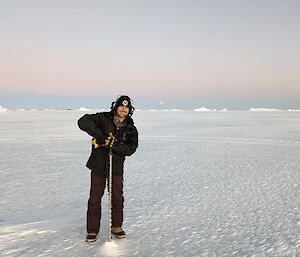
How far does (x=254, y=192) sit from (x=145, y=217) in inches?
105

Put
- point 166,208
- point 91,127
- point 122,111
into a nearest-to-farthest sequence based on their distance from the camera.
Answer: point 91,127 < point 122,111 < point 166,208

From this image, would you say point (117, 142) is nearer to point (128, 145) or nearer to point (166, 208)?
point (128, 145)

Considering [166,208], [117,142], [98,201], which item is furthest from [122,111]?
[166,208]

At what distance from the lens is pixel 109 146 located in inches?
150

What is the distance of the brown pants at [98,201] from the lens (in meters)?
4.04

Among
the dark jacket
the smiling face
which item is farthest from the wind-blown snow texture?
the smiling face

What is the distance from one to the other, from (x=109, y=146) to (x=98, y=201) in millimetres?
797

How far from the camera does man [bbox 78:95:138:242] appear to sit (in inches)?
151

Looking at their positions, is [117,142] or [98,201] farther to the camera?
[98,201]

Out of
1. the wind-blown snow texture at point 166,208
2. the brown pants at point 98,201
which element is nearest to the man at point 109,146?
the brown pants at point 98,201

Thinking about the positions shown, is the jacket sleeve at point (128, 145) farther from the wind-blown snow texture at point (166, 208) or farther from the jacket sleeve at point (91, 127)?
the wind-blown snow texture at point (166, 208)

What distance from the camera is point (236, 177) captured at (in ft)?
26.4

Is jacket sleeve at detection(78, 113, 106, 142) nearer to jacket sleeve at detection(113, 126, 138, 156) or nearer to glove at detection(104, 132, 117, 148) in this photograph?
glove at detection(104, 132, 117, 148)

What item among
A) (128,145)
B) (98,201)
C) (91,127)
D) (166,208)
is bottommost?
(166,208)
